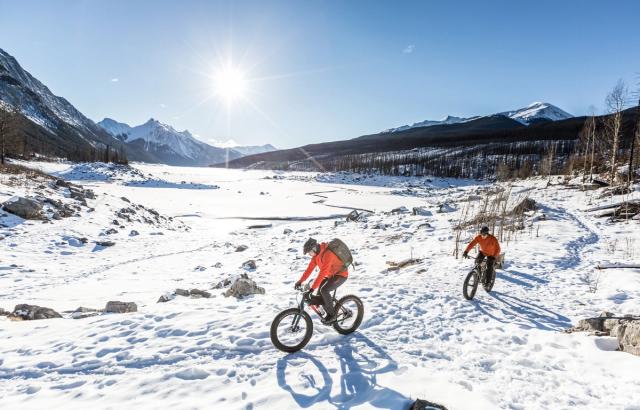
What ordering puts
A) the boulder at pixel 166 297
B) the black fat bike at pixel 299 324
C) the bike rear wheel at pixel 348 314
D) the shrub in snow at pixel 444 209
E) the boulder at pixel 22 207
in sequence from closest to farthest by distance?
the black fat bike at pixel 299 324 < the bike rear wheel at pixel 348 314 < the boulder at pixel 166 297 < the boulder at pixel 22 207 < the shrub in snow at pixel 444 209

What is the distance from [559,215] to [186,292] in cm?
2454

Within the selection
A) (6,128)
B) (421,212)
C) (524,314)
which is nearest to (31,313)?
(524,314)

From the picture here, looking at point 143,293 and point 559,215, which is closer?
point 143,293

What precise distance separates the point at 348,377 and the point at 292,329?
155 centimetres

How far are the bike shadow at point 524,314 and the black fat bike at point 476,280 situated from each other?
276 mm

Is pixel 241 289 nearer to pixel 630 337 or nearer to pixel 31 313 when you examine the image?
pixel 31 313

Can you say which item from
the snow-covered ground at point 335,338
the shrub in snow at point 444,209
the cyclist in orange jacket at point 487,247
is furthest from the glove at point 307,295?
the shrub in snow at point 444,209

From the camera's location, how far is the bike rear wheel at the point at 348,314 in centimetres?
743

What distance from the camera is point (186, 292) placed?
1154 cm

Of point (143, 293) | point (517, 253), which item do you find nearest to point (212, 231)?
point (143, 293)

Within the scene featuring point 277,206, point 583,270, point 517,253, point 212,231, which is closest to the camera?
point 583,270

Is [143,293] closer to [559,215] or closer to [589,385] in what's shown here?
[589,385]

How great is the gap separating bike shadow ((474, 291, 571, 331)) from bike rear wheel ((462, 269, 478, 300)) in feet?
0.80

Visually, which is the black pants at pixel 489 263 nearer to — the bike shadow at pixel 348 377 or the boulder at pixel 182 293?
the bike shadow at pixel 348 377
